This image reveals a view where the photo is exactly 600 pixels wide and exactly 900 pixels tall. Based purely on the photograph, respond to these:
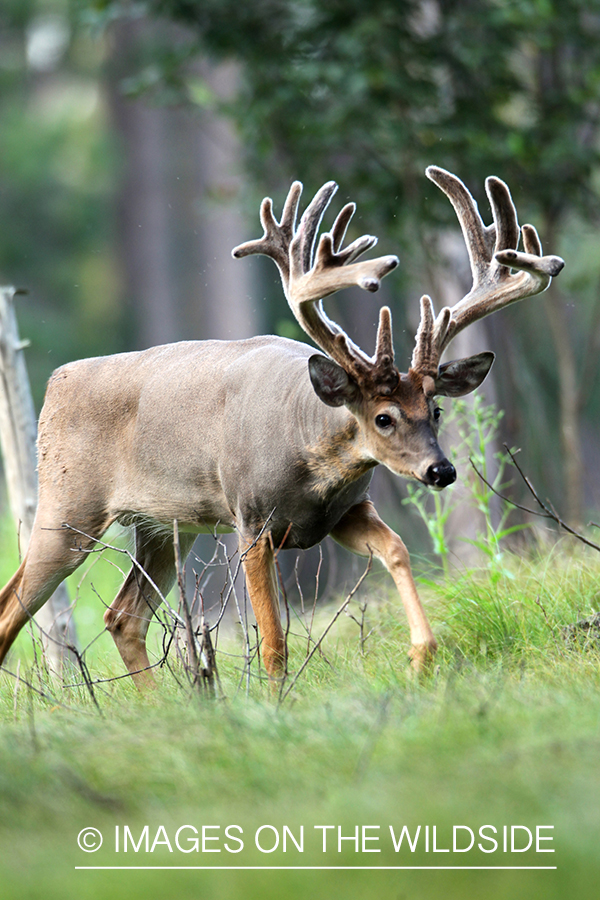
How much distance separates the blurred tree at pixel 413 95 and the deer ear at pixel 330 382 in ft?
13.3

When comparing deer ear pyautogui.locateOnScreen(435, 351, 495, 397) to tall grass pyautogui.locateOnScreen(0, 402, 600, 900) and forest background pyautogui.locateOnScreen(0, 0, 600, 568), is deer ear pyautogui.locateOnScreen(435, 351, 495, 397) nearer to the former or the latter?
tall grass pyautogui.locateOnScreen(0, 402, 600, 900)

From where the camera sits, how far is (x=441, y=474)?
410 cm

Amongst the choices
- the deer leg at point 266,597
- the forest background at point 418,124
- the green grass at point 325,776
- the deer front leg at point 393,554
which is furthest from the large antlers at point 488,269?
the forest background at point 418,124

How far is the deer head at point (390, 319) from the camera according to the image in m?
4.25

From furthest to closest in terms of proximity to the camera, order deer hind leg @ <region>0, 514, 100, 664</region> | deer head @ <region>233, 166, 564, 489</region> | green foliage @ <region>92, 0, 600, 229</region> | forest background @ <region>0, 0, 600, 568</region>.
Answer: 1. forest background @ <region>0, 0, 600, 568</region>
2. green foliage @ <region>92, 0, 600, 229</region>
3. deer hind leg @ <region>0, 514, 100, 664</region>
4. deer head @ <region>233, 166, 564, 489</region>

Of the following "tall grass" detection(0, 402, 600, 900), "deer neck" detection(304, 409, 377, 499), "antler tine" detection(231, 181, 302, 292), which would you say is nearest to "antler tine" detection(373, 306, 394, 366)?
"deer neck" detection(304, 409, 377, 499)

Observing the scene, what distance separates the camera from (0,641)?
Answer: 5.38m

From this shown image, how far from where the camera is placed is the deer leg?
4727 mm

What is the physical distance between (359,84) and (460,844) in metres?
6.00

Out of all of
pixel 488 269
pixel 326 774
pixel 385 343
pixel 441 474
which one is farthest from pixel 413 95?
pixel 326 774

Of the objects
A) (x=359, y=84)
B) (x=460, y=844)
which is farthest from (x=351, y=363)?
(x=359, y=84)

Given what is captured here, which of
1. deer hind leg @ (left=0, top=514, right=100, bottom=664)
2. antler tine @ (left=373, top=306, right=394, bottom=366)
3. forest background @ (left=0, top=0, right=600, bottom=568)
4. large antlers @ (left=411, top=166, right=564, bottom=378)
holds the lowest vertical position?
deer hind leg @ (left=0, top=514, right=100, bottom=664)

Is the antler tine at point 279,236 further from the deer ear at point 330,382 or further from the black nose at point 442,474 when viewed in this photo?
the black nose at point 442,474

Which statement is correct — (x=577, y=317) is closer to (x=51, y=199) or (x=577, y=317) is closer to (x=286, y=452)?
(x=51, y=199)
